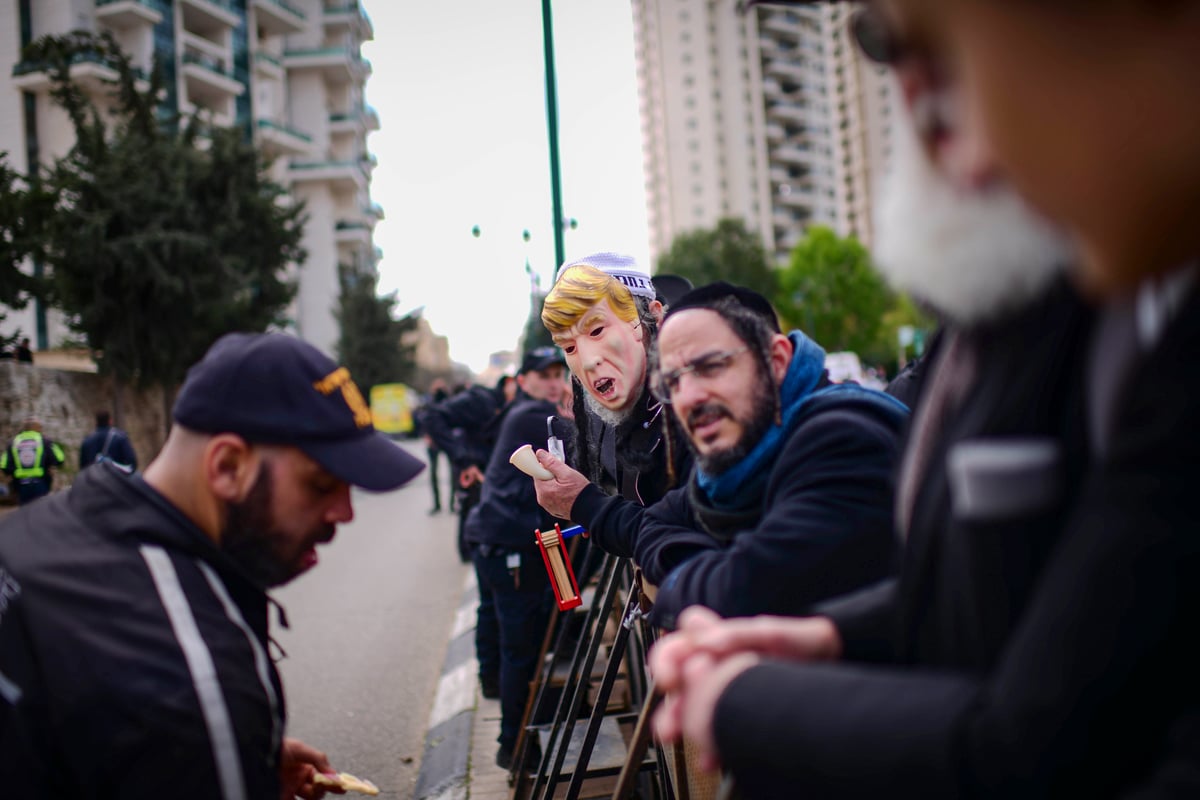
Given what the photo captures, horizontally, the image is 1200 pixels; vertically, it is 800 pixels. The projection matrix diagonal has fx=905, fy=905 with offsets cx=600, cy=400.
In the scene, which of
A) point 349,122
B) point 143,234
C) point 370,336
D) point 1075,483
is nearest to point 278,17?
point 349,122

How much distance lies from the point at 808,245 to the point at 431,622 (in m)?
54.2

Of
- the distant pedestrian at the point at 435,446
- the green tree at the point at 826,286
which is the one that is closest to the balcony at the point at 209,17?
the green tree at the point at 826,286

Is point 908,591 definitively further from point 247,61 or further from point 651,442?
point 247,61

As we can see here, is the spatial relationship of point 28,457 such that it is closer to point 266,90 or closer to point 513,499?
point 513,499

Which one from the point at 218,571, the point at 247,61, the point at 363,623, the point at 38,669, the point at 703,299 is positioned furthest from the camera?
the point at 247,61

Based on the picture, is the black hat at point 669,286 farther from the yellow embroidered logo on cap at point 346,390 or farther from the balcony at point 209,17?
the balcony at point 209,17

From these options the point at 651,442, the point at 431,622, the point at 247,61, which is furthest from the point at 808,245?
the point at 651,442

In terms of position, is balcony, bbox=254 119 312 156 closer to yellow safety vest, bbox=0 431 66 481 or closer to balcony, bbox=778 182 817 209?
yellow safety vest, bbox=0 431 66 481

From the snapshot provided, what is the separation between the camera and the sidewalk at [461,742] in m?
5.11

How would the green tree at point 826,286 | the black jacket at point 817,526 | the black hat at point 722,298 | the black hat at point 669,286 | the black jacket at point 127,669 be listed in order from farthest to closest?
the green tree at point 826,286 → the black hat at point 669,286 → the black hat at point 722,298 → the black jacket at point 817,526 → the black jacket at point 127,669

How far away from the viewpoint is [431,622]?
9297 mm

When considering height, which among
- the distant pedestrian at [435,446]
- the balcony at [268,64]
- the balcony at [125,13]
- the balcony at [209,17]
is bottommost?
the distant pedestrian at [435,446]

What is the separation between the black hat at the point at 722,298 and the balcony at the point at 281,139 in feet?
167

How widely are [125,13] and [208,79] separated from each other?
4.78m
